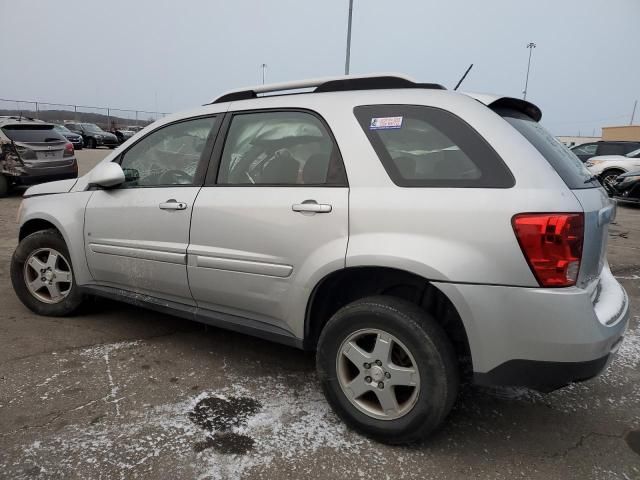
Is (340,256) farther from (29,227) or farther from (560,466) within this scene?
(29,227)

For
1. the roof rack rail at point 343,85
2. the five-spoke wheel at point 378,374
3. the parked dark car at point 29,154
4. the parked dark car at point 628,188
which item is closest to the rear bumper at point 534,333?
the five-spoke wheel at point 378,374

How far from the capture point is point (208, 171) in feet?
9.54

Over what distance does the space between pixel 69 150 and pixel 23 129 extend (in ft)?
2.93

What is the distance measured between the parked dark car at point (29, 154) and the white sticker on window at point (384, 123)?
30.0ft

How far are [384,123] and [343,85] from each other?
1.39 ft

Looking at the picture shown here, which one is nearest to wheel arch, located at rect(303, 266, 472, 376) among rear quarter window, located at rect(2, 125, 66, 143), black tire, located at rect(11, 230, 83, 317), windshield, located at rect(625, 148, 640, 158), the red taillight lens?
the red taillight lens

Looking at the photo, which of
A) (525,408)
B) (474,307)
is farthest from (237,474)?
(525,408)

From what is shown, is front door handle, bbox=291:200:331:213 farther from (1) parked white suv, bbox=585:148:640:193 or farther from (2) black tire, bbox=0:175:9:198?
(1) parked white suv, bbox=585:148:640:193

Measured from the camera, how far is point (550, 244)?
1915 millimetres

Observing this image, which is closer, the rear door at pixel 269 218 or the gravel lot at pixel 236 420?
the gravel lot at pixel 236 420

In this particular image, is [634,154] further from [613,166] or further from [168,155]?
[168,155]

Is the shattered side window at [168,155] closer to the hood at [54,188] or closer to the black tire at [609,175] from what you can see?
the hood at [54,188]

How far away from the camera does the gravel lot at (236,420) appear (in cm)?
218

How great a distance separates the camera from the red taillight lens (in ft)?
6.29
